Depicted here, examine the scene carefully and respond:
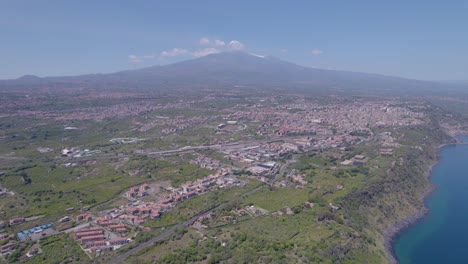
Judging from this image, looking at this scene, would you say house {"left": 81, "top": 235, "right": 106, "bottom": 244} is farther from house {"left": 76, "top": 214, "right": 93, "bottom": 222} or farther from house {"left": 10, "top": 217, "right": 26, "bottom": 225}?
house {"left": 10, "top": 217, "right": 26, "bottom": 225}

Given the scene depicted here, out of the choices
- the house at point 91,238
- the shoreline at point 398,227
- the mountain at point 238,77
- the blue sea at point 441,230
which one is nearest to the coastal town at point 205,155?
the house at point 91,238

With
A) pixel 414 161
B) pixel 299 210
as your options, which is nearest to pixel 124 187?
pixel 299 210

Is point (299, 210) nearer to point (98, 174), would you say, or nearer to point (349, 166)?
point (349, 166)

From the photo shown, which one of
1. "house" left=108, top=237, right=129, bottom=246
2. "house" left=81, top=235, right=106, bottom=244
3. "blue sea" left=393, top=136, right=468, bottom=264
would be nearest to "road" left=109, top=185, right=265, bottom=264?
"house" left=108, top=237, right=129, bottom=246

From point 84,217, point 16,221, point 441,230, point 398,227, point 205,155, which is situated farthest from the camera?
point 205,155

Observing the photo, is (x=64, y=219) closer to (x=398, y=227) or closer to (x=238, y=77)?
(x=398, y=227)

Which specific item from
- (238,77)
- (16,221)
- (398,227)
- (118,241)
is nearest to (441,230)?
(398,227)

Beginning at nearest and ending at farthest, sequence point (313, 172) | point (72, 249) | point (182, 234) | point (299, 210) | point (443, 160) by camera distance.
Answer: point (72, 249) → point (182, 234) → point (299, 210) → point (313, 172) → point (443, 160)

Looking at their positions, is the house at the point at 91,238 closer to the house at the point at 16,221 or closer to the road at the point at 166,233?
the road at the point at 166,233
